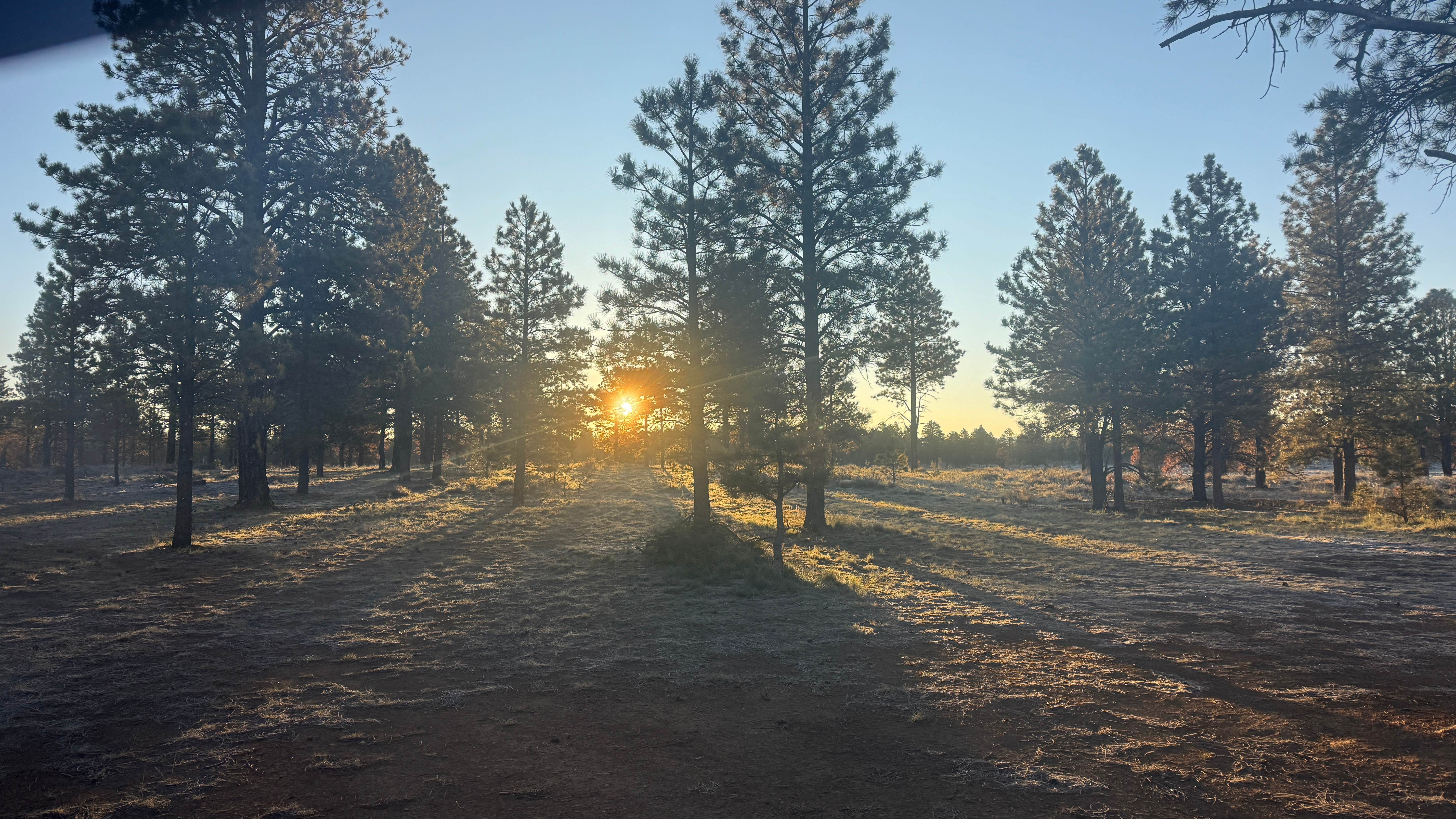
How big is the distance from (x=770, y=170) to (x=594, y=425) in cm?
1408

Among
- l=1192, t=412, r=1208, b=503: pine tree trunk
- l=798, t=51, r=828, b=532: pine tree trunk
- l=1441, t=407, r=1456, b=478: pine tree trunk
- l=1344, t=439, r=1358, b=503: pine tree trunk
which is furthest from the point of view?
l=1441, t=407, r=1456, b=478: pine tree trunk

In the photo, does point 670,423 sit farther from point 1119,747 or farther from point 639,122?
point 1119,747

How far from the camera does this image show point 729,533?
1382 cm

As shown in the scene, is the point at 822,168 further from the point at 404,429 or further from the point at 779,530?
the point at 404,429

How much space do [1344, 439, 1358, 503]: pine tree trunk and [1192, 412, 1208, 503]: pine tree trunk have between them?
4.87 m

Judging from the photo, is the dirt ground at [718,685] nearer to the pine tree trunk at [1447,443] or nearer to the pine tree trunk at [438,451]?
the pine tree trunk at [438,451]

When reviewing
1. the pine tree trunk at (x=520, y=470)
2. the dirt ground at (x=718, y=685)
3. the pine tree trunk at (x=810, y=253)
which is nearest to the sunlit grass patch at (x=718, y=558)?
the dirt ground at (x=718, y=685)

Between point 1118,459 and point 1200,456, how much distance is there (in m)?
6.53

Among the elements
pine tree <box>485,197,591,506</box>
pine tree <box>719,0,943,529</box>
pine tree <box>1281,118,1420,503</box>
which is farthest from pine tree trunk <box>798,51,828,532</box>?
pine tree <box>1281,118,1420,503</box>

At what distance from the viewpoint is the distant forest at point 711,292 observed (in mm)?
14047

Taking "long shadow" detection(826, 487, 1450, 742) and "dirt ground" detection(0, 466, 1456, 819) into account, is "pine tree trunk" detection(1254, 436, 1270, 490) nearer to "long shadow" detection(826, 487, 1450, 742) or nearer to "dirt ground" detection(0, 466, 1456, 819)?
"dirt ground" detection(0, 466, 1456, 819)

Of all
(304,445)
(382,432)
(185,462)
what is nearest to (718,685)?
(185,462)

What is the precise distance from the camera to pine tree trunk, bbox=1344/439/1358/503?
2791 cm

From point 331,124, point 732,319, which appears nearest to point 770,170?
point 732,319
